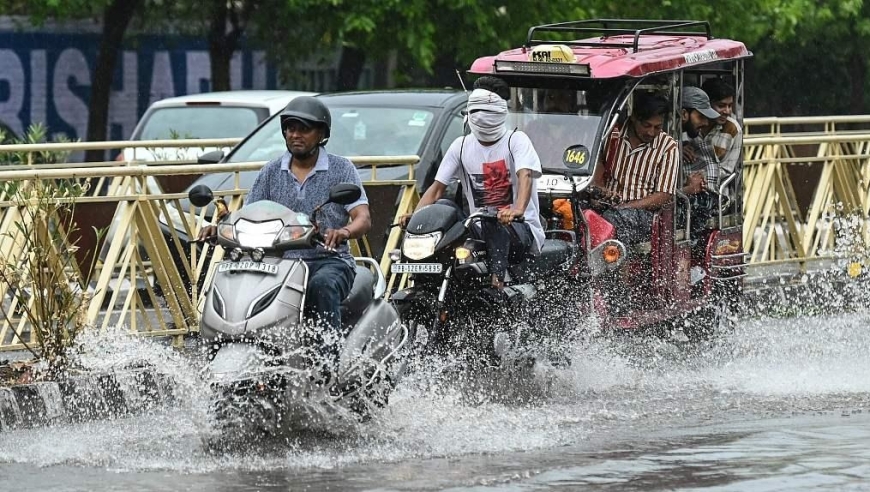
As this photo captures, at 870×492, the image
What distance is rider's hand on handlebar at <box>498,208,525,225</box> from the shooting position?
838cm

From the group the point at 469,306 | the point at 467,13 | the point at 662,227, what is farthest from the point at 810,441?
the point at 467,13

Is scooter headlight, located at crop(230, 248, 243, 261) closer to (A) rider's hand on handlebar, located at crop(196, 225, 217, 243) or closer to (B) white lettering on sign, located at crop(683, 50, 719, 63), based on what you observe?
(A) rider's hand on handlebar, located at crop(196, 225, 217, 243)

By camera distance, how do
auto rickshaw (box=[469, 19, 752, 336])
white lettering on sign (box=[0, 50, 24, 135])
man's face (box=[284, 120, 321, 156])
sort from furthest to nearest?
white lettering on sign (box=[0, 50, 24, 135])
auto rickshaw (box=[469, 19, 752, 336])
man's face (box=[284, 120, 321, 156])

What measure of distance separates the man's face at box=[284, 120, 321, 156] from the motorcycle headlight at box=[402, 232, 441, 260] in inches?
37.2

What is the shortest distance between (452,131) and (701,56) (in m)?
2.42

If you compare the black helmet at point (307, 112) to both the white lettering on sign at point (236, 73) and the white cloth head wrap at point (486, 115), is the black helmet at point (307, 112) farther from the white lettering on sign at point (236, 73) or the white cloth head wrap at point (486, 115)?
the white lettering on sign at point (236, 73)

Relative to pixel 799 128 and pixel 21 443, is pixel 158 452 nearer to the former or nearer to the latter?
pixel 21 443

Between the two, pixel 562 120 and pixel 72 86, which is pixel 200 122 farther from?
pixel 72 86

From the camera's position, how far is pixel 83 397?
8.24 meters

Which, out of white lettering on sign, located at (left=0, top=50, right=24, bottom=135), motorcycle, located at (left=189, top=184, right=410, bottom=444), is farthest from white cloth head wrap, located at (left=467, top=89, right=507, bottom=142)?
white lettering on sign, located at (left=0, top=50, right=24, bottom=135)

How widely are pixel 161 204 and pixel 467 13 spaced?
11.2m

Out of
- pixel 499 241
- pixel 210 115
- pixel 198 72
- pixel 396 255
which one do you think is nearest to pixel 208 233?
pixel 396 255

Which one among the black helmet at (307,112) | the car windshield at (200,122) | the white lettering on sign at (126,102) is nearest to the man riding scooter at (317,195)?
the black helmet at (307,112)

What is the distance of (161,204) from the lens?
9.66 meters
